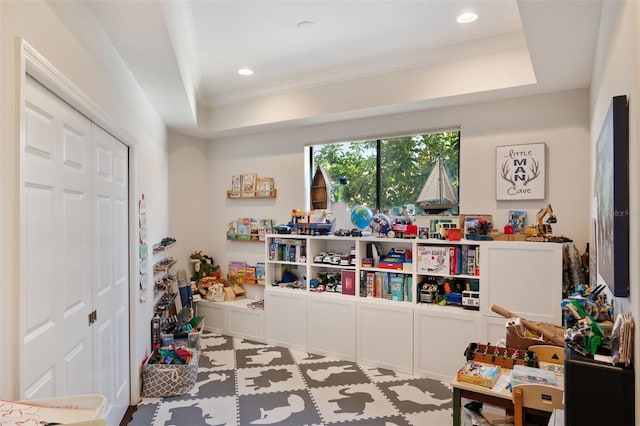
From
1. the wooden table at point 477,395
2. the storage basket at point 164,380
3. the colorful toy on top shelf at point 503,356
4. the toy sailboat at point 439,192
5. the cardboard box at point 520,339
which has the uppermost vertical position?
the toy sailboat at point 439,192

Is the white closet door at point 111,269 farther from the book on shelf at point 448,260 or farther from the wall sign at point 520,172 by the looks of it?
the wall sign at point 520,172

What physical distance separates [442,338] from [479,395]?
5.23 feet

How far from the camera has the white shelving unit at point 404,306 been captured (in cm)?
298

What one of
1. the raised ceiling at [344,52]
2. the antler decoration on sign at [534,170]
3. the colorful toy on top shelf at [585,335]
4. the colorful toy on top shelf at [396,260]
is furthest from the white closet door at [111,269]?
the antler decoration on sign at [534,170]

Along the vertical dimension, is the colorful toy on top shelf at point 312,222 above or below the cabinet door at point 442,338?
above

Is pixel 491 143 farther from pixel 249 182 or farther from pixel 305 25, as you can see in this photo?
pixel 249 182

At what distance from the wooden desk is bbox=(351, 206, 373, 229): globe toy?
Result: 7.24 ft

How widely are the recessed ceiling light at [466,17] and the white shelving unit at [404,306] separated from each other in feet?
5.67

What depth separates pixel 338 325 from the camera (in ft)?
12.7

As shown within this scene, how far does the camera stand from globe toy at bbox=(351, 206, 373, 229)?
3918 mm

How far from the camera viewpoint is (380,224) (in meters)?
3.76

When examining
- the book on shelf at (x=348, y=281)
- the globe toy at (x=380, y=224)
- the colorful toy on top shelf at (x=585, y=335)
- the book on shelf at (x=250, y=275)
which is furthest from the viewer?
the book on shelf at (x=250, y=275)

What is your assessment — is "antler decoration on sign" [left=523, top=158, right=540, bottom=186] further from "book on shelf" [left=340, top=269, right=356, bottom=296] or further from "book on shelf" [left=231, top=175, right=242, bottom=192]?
"book on shelf" [left=231, top=175, right=242, bottom=192]

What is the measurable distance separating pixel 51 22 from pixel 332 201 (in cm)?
323
